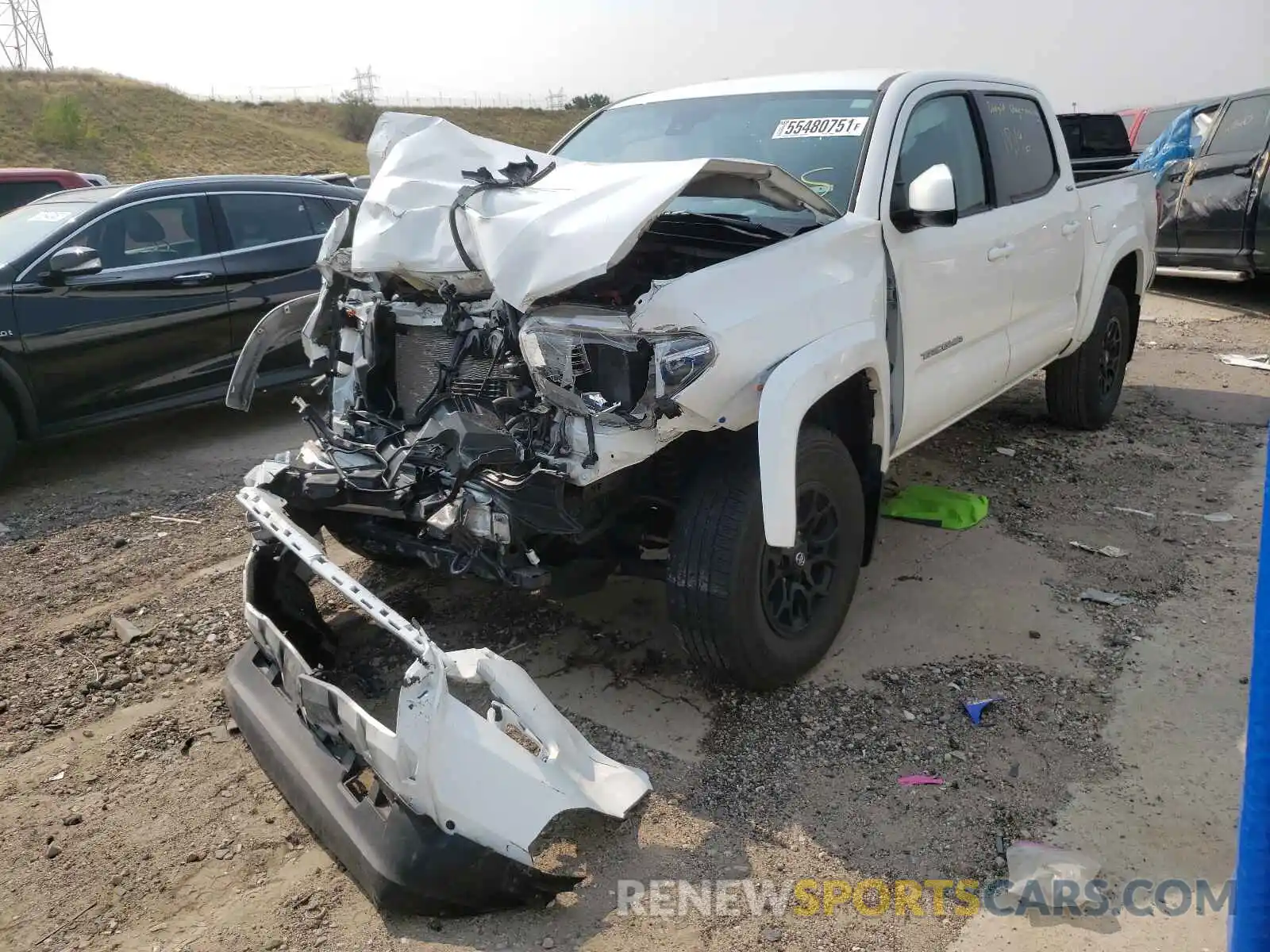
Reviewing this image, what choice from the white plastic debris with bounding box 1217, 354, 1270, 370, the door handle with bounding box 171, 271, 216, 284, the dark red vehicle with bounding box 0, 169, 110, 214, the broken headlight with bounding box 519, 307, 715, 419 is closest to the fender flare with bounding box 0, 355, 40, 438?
the door handle with bounding box 171, 271, 216, 284

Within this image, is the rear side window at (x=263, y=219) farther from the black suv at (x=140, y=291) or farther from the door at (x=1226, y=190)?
the door at (x=1226, y=190)

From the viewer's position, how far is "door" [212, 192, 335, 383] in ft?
21.2

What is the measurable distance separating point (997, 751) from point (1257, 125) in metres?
9.09

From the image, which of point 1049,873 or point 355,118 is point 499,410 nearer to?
point 1049,873

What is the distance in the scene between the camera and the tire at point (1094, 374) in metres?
5.82

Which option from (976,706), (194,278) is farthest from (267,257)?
(976,706)

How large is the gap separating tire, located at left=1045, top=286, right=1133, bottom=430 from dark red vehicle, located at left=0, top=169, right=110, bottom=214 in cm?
844

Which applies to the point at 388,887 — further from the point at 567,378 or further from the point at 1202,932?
the point at 1202,932

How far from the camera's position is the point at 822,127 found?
151 inches

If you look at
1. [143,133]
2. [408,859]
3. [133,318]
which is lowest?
[408,859]

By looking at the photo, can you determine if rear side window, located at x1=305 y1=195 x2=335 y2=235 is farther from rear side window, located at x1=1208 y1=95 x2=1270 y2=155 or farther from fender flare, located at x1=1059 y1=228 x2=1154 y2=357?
rear side window, located at x1=1208 y1=95 x2=1270 y2=155

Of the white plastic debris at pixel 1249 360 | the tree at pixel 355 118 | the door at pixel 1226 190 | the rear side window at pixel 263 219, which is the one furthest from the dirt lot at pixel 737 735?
the tree at pixel 355 118

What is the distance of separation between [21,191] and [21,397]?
4991 millimetres

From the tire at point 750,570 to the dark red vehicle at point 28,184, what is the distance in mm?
8391
